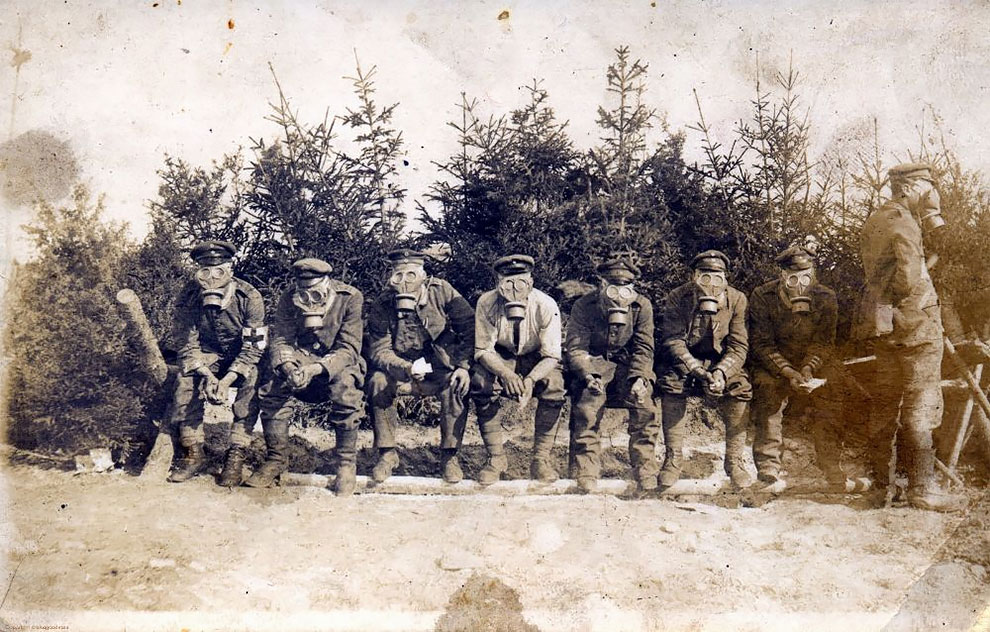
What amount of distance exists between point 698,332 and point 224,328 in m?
3.34

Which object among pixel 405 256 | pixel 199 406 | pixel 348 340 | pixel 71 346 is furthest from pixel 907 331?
pixel 71 346

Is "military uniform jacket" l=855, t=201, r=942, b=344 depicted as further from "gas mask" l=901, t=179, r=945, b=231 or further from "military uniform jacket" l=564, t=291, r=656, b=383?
"military uniform jacket" l=564, t=291, r=656, b=383

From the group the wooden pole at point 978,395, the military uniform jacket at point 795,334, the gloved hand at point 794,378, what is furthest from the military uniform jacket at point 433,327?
the wooden pole at point 978,395

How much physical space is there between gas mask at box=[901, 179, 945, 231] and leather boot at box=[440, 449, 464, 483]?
3.56 m

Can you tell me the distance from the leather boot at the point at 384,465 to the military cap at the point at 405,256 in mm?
1342

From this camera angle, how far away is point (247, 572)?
446cm

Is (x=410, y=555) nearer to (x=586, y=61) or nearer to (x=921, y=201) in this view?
(x=586, y=61)

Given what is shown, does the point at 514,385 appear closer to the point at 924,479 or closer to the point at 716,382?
the point at 716,382

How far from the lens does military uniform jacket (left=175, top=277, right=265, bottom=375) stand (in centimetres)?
511

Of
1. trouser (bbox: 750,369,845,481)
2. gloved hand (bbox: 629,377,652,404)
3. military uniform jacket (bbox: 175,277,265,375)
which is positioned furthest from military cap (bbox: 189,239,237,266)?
trouser (bbox: 750,369,845,481)

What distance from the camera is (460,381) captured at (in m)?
4.93

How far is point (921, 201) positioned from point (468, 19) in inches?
134

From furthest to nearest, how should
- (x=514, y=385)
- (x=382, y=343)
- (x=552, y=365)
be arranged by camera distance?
(x=382, y=343) < (x=552, y=365) < (x=514, y=385)

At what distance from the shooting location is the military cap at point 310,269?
198 inches
